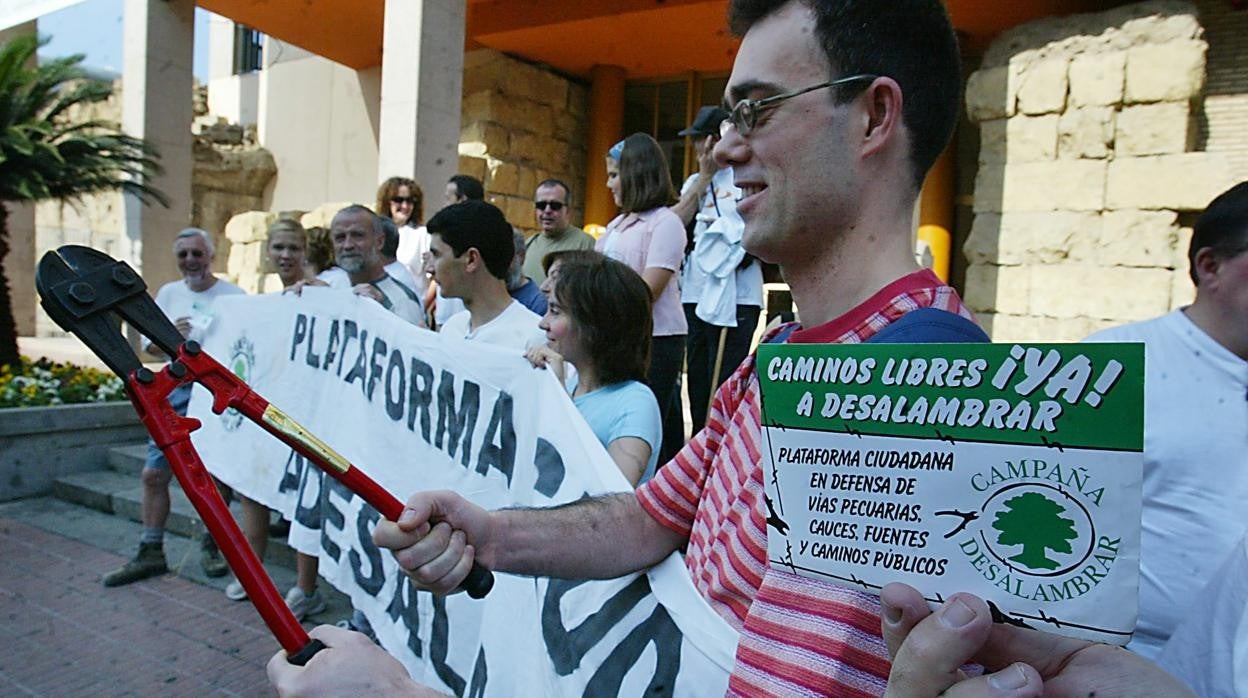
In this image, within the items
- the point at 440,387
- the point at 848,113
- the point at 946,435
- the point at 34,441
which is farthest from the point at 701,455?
the point at 34,441

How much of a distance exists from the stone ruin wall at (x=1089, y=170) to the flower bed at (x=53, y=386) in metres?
7.72

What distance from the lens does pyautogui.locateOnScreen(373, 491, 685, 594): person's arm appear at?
4.83 ft

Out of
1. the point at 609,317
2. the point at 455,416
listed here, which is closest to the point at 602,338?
the point at 609,317

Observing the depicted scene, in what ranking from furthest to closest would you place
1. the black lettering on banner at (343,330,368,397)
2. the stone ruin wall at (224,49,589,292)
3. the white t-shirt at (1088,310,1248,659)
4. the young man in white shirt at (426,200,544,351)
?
the stone ruin wall at (224,49,589,292) < the young man in white shirt at (426,200,544,351) < the black lettering on banner at (343,330,368,397) < the white t-shirt at (1088,310,1248,659)

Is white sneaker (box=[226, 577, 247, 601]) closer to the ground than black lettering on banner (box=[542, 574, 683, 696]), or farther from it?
closer to the ground

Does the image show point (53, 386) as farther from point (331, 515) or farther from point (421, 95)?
point (331, 515)

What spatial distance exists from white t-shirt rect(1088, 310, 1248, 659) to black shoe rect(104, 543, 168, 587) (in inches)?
185

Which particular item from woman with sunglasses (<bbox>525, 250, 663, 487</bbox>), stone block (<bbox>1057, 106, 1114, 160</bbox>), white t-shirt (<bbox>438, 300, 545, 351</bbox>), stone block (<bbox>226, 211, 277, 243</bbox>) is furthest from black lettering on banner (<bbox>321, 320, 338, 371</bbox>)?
stone block (<bbox>226, 211, 277, 243</bbox>)

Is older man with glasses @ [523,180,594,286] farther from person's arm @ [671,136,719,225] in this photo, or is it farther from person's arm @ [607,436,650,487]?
person's arm @ [607,436,650,487]

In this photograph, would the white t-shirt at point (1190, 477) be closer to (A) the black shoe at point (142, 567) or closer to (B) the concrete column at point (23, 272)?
(A) the black shoe at point (142, 567)

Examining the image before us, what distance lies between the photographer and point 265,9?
10992 mm

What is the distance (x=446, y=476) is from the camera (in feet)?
9.93

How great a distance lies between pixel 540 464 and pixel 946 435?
1.74 meters

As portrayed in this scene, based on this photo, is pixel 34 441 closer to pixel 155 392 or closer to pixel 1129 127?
pixel 155 392
